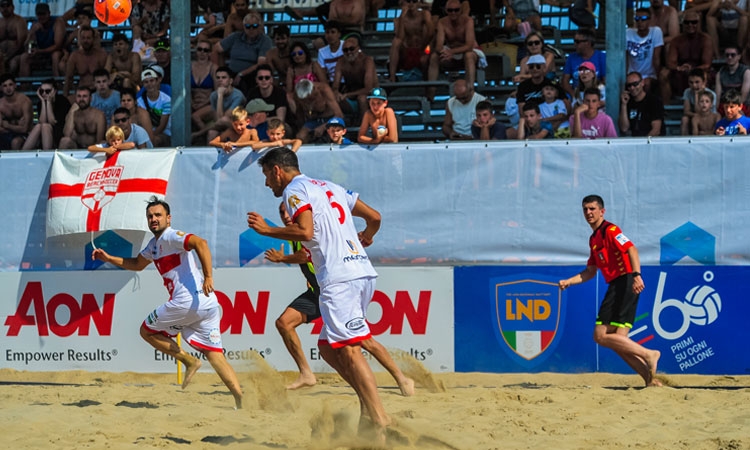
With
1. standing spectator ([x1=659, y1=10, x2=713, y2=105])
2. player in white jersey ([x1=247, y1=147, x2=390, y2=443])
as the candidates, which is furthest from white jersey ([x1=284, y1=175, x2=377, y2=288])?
standing spectator ([x1=659, y1=10, x2=713, y2=105])

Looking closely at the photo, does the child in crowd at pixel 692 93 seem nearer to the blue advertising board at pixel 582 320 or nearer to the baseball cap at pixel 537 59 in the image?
the baseball cap at pixel 537 59

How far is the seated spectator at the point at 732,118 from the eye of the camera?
10430mm

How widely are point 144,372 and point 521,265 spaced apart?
12.9 ft

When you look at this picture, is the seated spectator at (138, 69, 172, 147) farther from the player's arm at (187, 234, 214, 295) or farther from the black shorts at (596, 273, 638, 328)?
the black shorts at (596, 273, 638, 328)

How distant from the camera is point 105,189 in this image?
10.6m

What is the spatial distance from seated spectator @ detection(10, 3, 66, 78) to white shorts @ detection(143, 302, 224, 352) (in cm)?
829

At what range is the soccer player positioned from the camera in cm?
894

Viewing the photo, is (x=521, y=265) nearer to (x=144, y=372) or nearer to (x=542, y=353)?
(x=542, y=353)

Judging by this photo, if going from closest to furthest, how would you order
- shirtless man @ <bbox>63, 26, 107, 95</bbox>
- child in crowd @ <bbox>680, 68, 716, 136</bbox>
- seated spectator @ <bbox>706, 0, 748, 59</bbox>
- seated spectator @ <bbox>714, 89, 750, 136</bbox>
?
seated spectator @ <bbox>714, 89, 750, 136</bbox> < child in crowd @ <bbox>680, 68, 716, 136</bbox> < seated spectator @ <bbox>706, 0, 748, 59</bbox> < shirtless man @ <bbox>63, 26, 107, 95</bbox>

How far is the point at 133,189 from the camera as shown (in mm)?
10516

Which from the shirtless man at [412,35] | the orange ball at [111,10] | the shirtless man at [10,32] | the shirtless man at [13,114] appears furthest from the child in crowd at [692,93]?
the shirtless man at [10,32]

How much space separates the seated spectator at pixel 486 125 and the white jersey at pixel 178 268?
4.14 metres

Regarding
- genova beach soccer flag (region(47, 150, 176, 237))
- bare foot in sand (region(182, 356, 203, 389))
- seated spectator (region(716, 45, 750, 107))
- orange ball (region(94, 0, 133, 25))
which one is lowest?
bare foot in sand (region(182, 356, 203, 389))

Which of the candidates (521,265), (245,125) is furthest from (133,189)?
(521,265)
